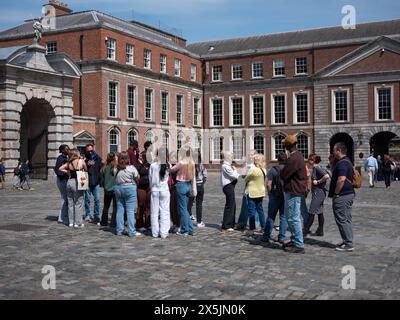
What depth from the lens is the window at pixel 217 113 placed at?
161ft

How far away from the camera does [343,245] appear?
8.84 m

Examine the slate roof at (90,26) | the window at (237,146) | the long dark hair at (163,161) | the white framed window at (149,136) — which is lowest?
the long dark hair at (163,161)

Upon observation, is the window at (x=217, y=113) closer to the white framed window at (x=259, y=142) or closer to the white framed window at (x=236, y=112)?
the white framed window at (x=236, y=112)

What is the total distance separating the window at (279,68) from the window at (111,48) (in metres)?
16.6

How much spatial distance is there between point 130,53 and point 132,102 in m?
3.84

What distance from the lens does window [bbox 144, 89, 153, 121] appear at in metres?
40.6

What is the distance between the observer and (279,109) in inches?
1827

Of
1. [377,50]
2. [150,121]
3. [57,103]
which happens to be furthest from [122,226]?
[377,50]


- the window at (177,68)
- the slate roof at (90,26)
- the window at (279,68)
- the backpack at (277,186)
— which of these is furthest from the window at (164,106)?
the backpack at (277,186)

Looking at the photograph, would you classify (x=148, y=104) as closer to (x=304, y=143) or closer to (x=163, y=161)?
(x=304, y=143)

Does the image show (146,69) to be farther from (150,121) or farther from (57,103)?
(57,103)

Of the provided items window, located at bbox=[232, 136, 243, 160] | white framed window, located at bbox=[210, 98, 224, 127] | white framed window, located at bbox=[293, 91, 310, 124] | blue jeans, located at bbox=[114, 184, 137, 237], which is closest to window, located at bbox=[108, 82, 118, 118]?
white framed window, located at bbox=[210, 98, 224, 127]

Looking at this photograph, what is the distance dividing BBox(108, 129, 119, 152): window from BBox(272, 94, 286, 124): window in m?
16.5

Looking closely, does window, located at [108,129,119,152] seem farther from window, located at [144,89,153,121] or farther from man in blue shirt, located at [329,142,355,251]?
man in blue shirt, located at [329,142,355,251]
